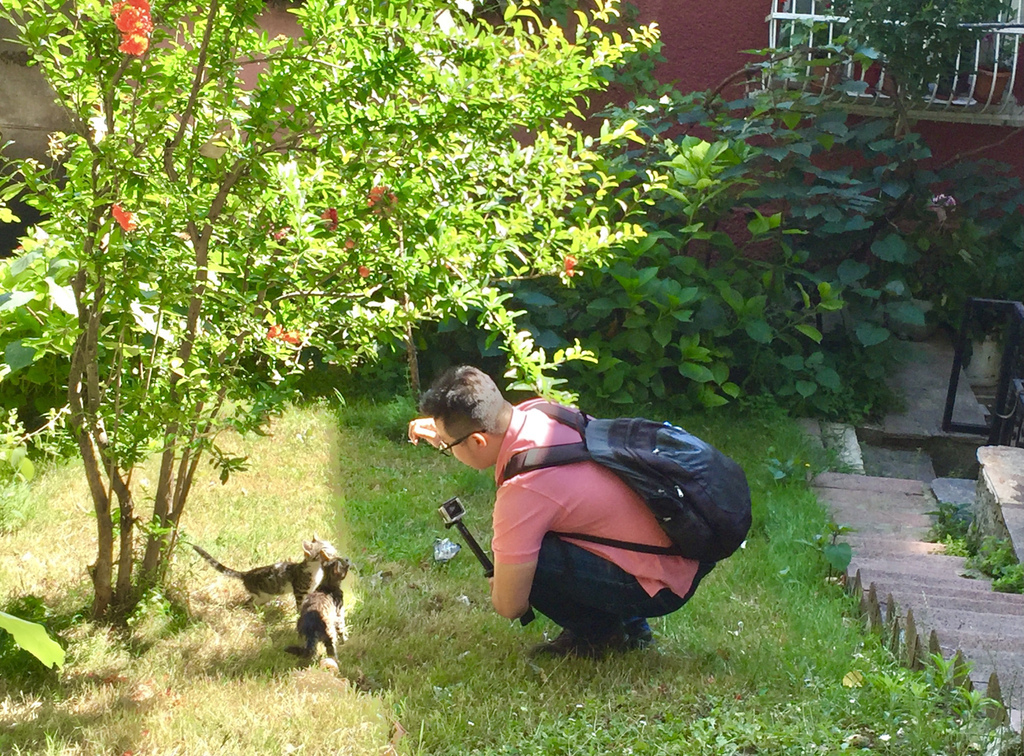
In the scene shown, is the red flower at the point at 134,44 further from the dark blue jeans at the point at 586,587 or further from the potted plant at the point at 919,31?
the potted plant at the point at 919,31

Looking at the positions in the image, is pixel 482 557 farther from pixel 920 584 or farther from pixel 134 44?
pixel 920 584

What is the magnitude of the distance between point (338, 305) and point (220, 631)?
1.26m

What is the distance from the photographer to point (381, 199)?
10.3 ft

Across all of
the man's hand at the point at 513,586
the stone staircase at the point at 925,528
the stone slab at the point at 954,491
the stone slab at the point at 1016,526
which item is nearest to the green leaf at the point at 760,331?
the stone staircase at the point at 925,528

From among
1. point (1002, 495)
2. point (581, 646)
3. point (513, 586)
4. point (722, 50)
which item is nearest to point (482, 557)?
point (513, 586)

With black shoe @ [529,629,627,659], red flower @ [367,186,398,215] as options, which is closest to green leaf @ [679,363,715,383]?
black shoe @ [529,629,627,659]

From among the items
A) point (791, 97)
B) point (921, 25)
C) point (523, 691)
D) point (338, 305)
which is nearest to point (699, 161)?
point (791, 97)

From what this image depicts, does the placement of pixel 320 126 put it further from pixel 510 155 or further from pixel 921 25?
pixel 921 25

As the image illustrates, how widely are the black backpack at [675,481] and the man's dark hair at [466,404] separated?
153mm

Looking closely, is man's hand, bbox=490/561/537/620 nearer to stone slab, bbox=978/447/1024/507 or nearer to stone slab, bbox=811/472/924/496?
stone slab, bbox=978/447/1024/507

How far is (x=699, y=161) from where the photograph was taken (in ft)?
22.9

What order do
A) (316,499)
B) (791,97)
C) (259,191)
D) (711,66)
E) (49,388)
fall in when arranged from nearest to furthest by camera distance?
(259,191), (316,499), (49,388), (791,97), (711,66)

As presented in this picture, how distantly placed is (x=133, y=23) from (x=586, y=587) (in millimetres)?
2096

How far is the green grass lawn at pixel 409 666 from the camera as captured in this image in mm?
2895
